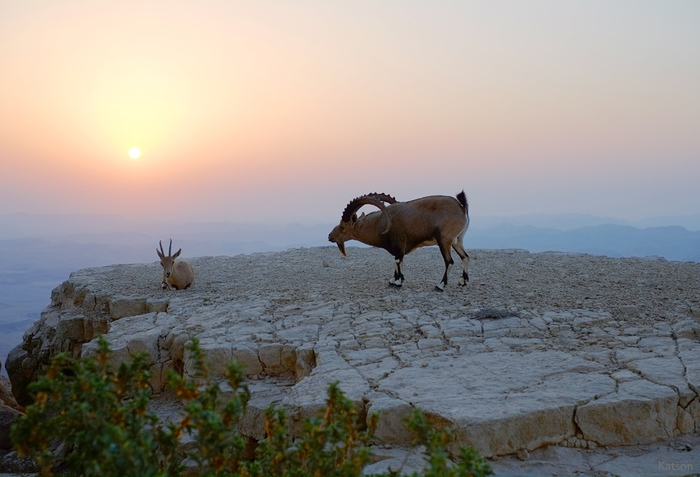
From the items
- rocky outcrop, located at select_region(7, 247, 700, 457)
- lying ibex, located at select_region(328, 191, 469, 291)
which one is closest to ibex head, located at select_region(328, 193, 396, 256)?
lying ibex, located at select_region(328, 191, 469, 291)

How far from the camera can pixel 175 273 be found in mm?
11281

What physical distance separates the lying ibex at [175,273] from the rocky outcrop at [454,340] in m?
0.35

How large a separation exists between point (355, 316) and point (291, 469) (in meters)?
4.73

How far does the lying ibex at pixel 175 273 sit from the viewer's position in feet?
36.9

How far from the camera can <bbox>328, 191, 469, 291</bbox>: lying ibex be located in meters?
9.76

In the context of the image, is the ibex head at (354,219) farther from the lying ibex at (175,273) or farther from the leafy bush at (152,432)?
the leafy bush at (152,432)

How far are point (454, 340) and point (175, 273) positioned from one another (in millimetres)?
6759

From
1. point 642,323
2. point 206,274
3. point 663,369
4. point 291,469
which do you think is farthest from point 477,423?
point 206,274

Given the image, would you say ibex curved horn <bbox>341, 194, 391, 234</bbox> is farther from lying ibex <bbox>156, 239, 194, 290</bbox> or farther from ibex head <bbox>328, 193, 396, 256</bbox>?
lying ibex <bbox>156, 239, 194, 290</bbox>

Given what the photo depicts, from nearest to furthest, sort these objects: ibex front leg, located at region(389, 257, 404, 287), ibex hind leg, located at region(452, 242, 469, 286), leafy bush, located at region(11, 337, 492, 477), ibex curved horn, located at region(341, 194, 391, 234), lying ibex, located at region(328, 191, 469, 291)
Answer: leafy bush, located at region(11, 337, 492, 477) < lying ibex, located at region(328, 191, 469, 291) < ibex hind leg, located at region(452, 242, 469, 286) < ibex front leg, located at region(389, 257, 404, 287) < ibex curved horn, located at region(341, 194, 391, 234)

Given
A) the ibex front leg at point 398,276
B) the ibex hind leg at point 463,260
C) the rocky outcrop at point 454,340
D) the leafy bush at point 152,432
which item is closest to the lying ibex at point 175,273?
the rocky outcrop at point 454,340

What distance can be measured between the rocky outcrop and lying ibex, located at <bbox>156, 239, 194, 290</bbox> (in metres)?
0.35

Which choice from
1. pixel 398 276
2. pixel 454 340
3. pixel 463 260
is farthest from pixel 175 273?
pixel 454 340

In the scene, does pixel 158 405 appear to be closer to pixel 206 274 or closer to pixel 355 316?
pixel 355 316
